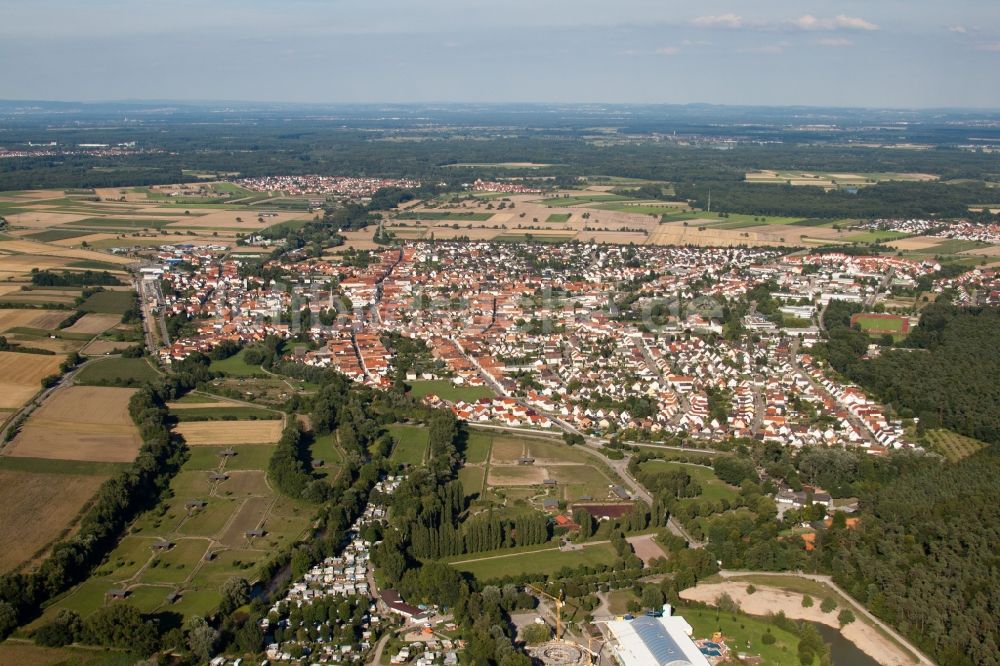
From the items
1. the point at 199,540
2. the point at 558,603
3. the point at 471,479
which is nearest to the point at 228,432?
the point at 199,540

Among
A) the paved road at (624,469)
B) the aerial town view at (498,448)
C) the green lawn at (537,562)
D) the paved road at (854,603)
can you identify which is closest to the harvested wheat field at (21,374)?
the aerial town view at (498,448)

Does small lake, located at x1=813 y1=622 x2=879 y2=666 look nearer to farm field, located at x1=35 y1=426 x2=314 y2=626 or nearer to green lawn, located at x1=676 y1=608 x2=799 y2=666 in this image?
green lawn, located at x1=676 y1=608 x2=799 y2=666

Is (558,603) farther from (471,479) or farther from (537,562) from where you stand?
(471,479)

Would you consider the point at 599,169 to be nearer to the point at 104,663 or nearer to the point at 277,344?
the point at 277,344

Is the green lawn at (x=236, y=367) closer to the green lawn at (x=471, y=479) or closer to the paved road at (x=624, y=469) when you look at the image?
the paved road at (x=624, y=469)

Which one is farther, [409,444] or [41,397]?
[41,397]

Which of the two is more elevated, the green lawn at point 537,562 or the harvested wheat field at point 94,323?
the harvested wheat field at point 94,323
